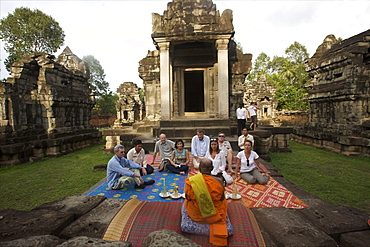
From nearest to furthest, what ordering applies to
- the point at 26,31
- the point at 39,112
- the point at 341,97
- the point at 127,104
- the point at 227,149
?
the point at 227,149 < the point at 341,97 < the point at 39,112 < the point at 26,31 < the point at 127,104

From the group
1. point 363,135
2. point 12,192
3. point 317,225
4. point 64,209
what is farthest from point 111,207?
point 363,135

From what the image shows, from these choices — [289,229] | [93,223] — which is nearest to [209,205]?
[289,229]

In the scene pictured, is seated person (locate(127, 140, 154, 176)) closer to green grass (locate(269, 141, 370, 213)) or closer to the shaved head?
the shaved head

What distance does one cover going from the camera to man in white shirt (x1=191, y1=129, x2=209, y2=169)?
5.25 metres

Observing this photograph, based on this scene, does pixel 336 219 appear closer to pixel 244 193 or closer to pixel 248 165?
pixel 244 193

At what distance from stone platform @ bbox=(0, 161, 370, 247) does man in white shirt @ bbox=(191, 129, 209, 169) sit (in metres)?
2.48

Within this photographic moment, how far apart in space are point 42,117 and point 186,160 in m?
8.00

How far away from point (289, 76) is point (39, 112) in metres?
29.2

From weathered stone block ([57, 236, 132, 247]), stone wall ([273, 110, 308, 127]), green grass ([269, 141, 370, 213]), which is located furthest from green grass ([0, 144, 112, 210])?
stone wall ([273, 110, 308, 127])

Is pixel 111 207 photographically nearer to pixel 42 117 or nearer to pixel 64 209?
pixel 64 209

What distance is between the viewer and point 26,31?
19844 millimetres

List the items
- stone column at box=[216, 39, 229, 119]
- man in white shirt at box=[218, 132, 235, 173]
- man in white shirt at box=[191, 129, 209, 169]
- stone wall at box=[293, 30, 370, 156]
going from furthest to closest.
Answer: stone wall at box=[293, 30, 370, 156] < stone column at box=[216, 39, 229, 119] < man in white shirt at box=[191, 129, 209, 169] < man in white shirt at box=[218, 132, 235, 173]

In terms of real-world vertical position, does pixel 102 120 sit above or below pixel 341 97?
below

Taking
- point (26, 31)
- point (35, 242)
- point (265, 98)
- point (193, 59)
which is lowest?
point (35, 242)
